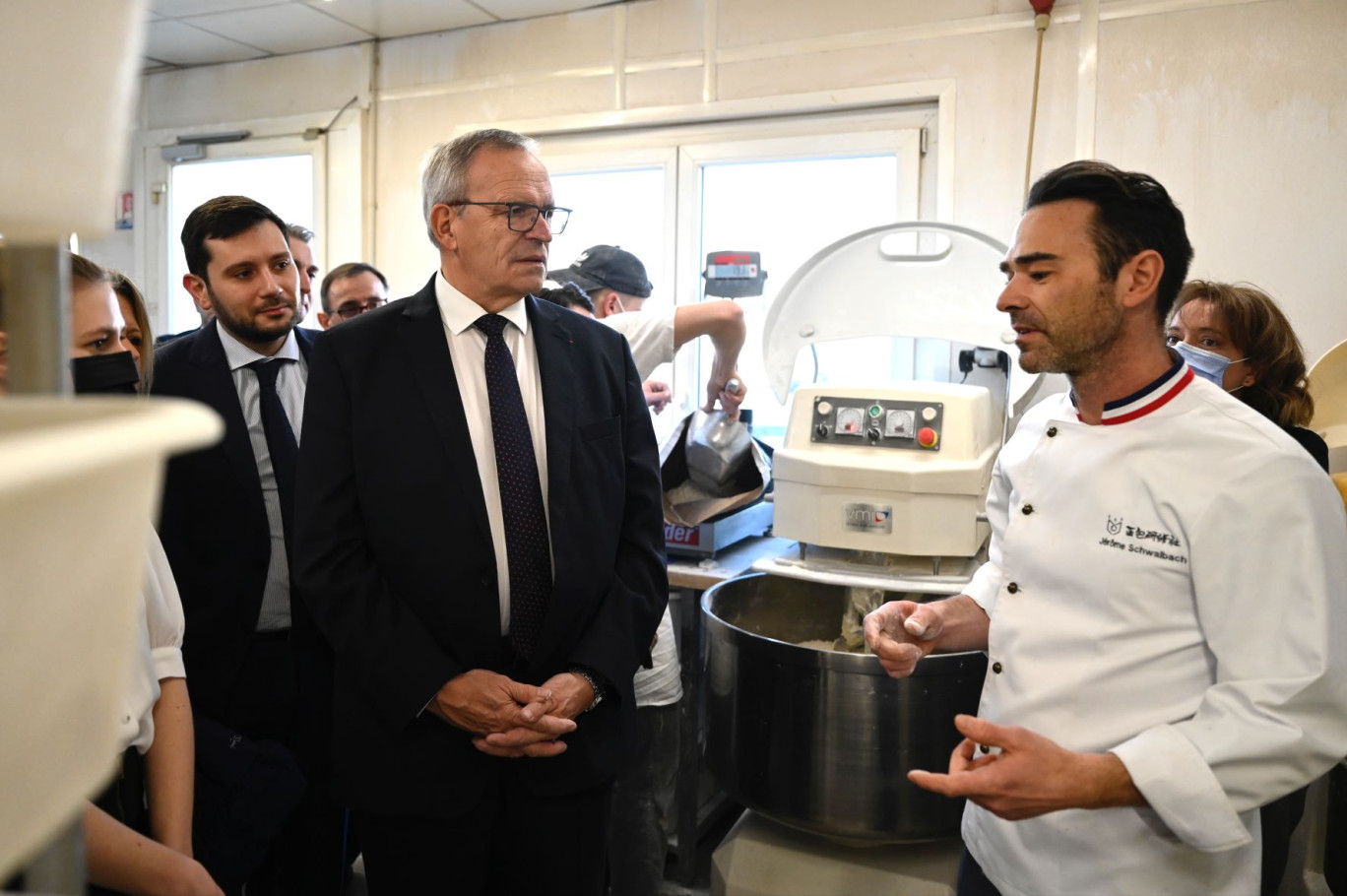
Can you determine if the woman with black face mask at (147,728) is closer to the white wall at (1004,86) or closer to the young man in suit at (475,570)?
the young man in suit at (475,570)

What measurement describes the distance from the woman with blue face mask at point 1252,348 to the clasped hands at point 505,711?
4.78 feet

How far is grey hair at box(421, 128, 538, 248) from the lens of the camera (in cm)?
165

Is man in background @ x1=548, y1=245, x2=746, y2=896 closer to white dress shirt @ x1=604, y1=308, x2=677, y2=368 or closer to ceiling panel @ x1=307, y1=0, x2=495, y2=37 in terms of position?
white dress shirt @ x1=604, y1=308, x2=677, y2=368

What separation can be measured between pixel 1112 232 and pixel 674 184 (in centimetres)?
265

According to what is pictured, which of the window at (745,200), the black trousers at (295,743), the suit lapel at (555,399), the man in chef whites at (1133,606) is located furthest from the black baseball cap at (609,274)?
the man in chef whites at (1133,606)

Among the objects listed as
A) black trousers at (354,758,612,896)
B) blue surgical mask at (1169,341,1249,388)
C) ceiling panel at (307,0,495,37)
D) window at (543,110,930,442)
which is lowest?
black trousers at (354,758,612,896)

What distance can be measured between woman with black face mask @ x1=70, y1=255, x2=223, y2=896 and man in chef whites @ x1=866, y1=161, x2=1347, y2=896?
915mm

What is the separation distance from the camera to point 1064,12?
9.84 feet

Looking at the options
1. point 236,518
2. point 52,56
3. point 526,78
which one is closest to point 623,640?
point 236,518

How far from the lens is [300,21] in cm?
392

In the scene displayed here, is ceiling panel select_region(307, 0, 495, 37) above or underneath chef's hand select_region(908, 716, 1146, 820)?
above

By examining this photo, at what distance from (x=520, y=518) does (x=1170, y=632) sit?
925 mm

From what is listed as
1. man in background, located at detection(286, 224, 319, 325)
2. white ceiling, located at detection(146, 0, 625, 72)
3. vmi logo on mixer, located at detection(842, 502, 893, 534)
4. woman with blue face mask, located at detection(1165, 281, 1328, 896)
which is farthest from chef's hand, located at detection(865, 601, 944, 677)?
white ceiling, located at detection(146, 0, 625, 72)

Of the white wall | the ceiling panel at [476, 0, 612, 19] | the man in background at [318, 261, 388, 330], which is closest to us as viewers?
the white wall
